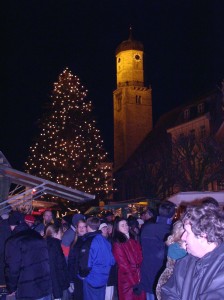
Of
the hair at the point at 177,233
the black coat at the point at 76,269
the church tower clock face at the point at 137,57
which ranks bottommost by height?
the black coat at the point at 76,269

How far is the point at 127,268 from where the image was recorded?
30.4 feet

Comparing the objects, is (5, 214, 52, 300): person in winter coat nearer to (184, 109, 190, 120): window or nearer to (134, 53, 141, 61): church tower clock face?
(184, 109, 190, 120): window

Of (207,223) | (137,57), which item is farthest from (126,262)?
(137,57)

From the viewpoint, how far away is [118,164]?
68375mm


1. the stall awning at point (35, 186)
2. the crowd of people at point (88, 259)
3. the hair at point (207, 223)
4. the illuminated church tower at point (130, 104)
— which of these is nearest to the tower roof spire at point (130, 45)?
the illuminated church tower at point (130, 104)

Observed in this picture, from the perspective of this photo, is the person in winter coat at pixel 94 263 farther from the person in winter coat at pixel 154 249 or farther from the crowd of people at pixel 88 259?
the person in winter coat at pixel 154 249

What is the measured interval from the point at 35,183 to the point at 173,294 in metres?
15.8

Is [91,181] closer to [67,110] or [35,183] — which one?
[67,110]

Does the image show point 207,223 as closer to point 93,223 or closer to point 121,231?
point 93,223

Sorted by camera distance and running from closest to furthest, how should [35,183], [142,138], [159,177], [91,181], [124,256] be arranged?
[124,256], [35,183], [91,181], [159,177], [142,138]

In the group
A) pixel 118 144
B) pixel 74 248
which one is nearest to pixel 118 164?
pixel 118 144

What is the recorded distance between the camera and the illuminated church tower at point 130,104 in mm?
66938

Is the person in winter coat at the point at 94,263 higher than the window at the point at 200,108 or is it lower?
lower

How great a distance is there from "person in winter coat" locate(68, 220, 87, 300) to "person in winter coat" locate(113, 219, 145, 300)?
2.10 ft
